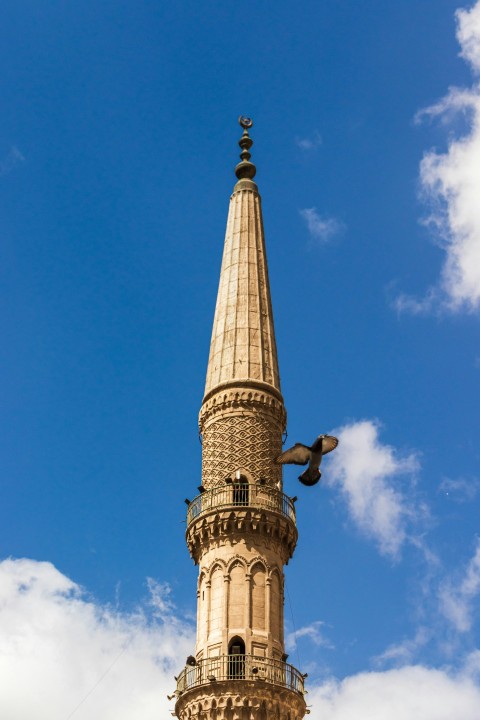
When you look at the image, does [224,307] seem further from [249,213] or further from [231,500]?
[231,500]

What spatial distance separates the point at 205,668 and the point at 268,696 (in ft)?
6.19

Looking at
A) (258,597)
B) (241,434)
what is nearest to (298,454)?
(258,597)

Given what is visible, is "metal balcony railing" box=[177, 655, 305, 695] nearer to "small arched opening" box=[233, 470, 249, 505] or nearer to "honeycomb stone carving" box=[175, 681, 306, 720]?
"honeycomb stone carving" box=[175, 681, 306, 720]

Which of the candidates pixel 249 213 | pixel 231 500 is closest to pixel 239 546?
pixel 231 500

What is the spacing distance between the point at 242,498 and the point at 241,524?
0.87m

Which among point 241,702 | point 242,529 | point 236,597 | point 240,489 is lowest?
point 241,702

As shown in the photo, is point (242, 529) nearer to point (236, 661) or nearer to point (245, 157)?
point (236, 661)

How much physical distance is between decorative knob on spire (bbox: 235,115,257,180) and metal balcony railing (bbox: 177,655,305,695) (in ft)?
59.5

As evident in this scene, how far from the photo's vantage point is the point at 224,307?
1409 inches

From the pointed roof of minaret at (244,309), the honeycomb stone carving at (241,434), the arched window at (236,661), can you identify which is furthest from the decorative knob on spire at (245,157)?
the arched window at (236,661)

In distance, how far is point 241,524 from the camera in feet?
101

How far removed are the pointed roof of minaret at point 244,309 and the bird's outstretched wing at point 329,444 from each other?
23.9 ft

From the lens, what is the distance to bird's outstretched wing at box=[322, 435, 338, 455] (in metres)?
26.4

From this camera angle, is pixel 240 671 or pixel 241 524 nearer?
pixel 240 671
